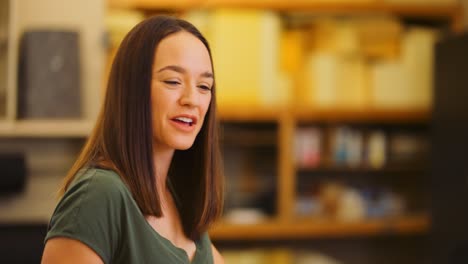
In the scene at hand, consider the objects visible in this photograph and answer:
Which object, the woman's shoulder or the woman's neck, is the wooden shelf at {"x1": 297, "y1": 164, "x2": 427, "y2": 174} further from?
the woman's shoulder

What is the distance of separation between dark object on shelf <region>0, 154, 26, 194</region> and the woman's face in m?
1.66

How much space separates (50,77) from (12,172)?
0.40m

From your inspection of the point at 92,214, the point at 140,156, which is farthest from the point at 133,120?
the point at 92,214

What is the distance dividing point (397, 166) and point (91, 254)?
2.78 meters

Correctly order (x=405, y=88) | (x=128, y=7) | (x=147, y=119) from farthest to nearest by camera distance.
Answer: (x=405, y=88) → (x=128, y=7) → (x=147, y=119)

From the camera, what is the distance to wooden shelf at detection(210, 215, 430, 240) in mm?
3182

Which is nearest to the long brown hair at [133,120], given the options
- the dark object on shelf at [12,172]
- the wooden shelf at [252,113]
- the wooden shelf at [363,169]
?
the dark object on shelf at [12,172]

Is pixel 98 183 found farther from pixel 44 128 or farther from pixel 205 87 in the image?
pixel 44 128

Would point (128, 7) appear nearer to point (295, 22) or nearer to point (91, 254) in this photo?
point (295, 22)

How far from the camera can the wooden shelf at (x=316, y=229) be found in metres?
3.18

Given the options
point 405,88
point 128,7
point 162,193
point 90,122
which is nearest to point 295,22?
point 405,88

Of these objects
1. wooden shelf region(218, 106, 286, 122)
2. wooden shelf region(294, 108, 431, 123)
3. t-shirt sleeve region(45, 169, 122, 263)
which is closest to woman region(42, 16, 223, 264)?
t-shirt sleeve region(45, 169, 122, 263)

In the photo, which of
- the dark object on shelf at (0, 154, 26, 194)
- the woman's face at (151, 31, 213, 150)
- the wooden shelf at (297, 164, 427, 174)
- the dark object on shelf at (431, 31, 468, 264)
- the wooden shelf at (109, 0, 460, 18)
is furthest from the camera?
the wooden shelf at (297, 164, 427, 174)

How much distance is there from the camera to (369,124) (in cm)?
369
